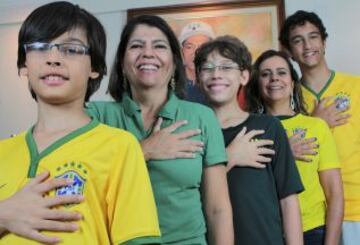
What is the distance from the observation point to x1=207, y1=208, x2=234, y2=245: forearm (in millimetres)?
1141

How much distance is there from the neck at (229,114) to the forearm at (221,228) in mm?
339

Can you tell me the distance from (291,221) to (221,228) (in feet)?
0.99

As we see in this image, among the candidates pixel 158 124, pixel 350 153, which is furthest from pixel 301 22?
pixel 158 124

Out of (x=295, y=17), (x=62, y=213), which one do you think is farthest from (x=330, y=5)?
(x=62, y=213)

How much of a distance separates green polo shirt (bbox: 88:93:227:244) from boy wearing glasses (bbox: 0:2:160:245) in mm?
198

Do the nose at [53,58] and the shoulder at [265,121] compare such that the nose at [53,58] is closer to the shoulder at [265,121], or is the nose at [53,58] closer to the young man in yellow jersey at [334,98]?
the shoulder at [265,121]

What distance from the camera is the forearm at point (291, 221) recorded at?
52.4 inches

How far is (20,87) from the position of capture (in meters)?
2.98

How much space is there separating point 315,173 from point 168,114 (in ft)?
2.25

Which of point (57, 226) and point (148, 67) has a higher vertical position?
point (148, 67)

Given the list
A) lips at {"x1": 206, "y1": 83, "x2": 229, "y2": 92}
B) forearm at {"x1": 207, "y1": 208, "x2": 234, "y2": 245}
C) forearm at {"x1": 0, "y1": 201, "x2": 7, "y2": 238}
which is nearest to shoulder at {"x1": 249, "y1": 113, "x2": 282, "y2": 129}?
lips at {"x1": 206, "y1": 83, "x2": 229, "y2": 92}

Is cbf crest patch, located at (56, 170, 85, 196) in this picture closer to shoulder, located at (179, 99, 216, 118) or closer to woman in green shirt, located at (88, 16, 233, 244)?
woman in green shirt, located at (88, 16, 233, 244)

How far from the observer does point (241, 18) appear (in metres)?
2.65

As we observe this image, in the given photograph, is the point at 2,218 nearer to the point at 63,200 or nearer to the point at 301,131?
the point at 63,200
